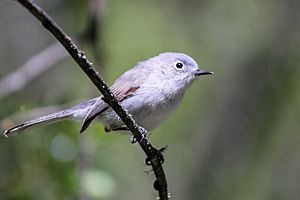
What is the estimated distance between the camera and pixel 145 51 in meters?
7.28

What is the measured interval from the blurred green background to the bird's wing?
832mm

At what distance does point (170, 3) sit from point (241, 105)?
129 cm

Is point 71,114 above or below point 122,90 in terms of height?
above

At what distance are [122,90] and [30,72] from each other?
4.44 ft

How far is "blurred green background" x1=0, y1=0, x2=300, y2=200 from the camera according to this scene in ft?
15.5

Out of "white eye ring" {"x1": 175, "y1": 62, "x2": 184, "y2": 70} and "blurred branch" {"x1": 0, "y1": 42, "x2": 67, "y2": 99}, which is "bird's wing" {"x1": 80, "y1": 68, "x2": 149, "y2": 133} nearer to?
"white eye ring" {"x1": 175, "y1": 62, "x2": 184, "y2": 70}

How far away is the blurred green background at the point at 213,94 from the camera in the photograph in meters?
4.74

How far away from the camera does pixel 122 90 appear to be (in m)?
3.43

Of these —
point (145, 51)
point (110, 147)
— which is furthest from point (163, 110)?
point (145, 51)

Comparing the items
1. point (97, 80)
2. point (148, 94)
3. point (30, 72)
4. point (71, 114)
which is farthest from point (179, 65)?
point (97, 80)

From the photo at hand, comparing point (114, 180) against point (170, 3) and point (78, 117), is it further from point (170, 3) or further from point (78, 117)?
point (170, 3)

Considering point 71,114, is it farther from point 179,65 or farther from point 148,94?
point 179,65

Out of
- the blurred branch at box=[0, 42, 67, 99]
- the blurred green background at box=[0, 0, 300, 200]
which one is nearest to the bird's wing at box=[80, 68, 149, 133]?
the blurred green background at box=[0, 0, 300, 200]

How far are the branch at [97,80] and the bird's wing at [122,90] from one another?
59 centimetres
